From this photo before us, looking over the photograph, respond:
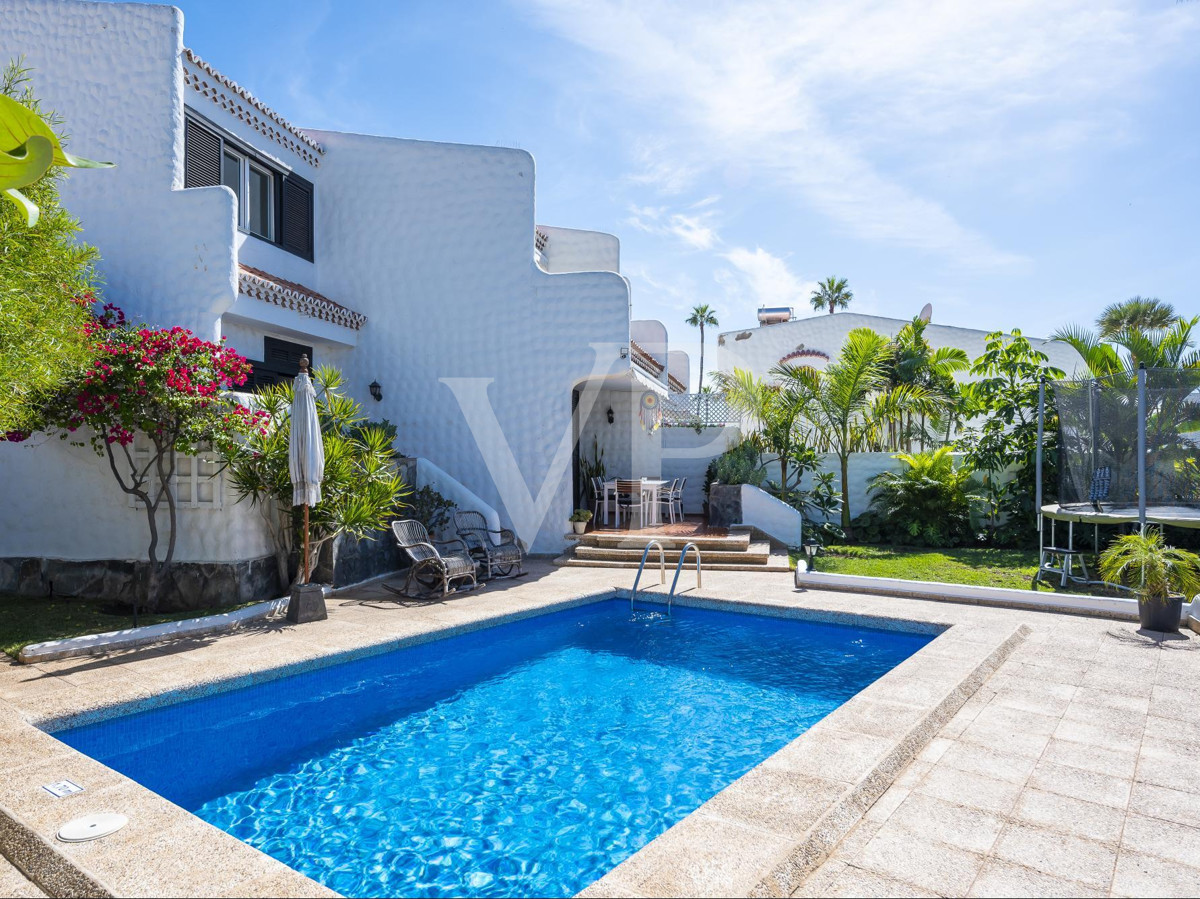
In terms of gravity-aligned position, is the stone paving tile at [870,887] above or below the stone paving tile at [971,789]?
above

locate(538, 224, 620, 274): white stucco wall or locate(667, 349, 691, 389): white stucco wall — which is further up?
locate(538, 224, 620, 274): white stucco wall

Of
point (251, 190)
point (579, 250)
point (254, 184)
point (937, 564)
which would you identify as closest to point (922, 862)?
point (937, 564)

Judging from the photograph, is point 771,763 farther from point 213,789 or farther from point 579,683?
point 213,789

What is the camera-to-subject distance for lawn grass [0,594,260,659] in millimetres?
7438

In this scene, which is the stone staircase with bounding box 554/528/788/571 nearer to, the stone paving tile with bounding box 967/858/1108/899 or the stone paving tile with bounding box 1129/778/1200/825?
the stone paving tile with bounding box 1129/778/1200/825

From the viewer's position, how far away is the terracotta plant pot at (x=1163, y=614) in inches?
303

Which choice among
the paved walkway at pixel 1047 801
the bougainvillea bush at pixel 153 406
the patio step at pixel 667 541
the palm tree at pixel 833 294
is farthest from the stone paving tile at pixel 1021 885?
the palm tree at pixel 833 294

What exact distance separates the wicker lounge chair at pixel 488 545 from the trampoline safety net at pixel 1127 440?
861 cm

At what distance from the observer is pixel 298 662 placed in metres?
6.66

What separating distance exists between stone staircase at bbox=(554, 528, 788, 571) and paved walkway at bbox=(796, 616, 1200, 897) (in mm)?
5811

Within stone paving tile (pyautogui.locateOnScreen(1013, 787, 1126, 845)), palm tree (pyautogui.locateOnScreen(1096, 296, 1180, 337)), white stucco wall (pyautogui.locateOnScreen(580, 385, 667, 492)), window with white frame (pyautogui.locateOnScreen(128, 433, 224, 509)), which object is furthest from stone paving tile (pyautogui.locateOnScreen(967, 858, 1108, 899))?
palm tree (pyautogui.locateOnScreen(1096, 296, 1180, 337))

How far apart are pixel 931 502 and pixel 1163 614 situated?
259 inches

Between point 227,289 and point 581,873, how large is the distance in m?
8.38

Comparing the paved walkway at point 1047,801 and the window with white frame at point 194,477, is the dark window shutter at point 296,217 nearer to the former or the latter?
the window with white frame at point 194,477
